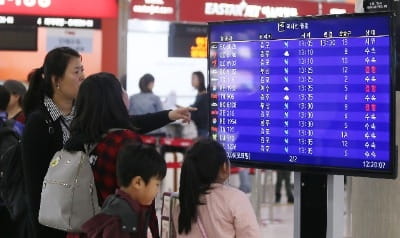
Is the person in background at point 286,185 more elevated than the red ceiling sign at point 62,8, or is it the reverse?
the red ceiling sign at point 62,8

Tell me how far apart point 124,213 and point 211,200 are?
577 millimetres

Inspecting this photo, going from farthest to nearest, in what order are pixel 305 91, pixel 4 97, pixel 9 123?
pixel 4 97 < pixel 9 123 < pixel 305 91

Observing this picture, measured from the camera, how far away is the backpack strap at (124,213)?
2.31 m

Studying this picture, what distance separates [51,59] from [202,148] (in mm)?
771

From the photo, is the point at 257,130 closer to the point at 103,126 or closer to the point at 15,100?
the point at 103,126

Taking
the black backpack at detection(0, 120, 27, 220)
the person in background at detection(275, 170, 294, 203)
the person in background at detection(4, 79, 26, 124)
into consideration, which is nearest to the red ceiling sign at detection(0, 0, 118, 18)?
the person in background at detection(275, 170, 294, 203)

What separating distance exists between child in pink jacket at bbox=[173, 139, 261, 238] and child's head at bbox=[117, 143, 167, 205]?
0.37m

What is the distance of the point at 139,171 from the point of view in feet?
7.84

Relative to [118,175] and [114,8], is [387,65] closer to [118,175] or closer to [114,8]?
[118,175]

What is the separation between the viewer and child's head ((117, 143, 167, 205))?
238 centimetres

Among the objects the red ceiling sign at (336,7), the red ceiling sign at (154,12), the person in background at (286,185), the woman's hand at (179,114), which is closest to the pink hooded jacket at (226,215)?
the woman's hand at (179,114)

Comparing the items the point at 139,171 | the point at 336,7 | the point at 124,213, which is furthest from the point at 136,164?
the point at 336,7

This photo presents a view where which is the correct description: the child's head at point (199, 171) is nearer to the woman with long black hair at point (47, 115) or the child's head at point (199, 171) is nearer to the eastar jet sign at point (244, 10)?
the woman with long black hair at point (47, 115)

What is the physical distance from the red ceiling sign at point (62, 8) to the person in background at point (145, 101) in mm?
1036
